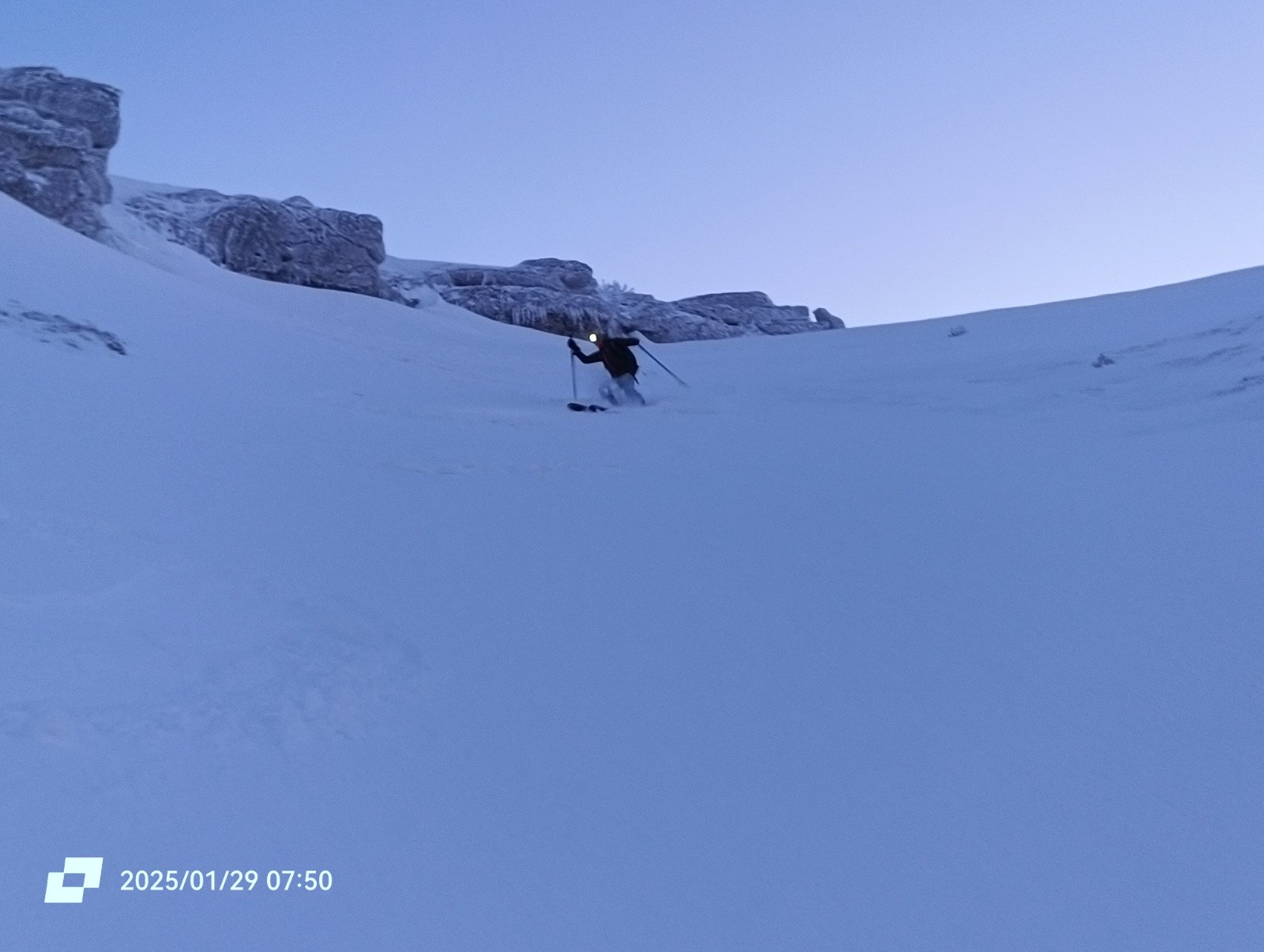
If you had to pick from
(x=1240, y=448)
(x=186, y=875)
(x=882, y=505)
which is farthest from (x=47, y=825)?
(x=1240, y=448)

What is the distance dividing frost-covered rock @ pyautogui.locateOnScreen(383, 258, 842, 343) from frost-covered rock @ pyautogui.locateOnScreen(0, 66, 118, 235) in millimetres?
9449

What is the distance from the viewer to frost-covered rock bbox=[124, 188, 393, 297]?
69.9ft

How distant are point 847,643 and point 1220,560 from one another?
1.89 m

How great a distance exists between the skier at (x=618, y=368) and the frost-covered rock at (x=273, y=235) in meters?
13.0

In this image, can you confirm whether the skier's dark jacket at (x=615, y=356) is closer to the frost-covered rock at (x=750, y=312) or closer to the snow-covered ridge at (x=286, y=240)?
the snow-covered ridge at (x=286, y=240)

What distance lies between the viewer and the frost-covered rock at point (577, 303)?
26.2 m

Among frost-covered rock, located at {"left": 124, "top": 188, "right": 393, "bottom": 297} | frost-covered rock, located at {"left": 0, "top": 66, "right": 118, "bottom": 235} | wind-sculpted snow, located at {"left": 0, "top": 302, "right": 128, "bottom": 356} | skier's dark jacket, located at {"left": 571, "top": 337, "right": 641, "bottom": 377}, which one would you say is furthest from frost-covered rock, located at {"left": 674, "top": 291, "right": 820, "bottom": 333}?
wind-sculpted snow, located at {"left": 0, "top": 302, "right": 128, "bottom": 356}

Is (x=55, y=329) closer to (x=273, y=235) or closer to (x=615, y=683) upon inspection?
(x=615, y=683)

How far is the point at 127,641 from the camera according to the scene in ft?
11.5

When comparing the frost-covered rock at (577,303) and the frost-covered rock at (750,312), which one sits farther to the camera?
the frost-covered rock at (750,312)

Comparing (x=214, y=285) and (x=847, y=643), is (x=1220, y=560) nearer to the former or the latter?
(x=847, y=643)

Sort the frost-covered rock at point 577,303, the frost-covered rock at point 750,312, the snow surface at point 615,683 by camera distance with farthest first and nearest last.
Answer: the frost-covered rock at point 750,312 → the frost-covered rock at point 577,303 → the snow surface at point 615,683

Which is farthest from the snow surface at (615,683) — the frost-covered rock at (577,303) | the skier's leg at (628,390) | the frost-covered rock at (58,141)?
the frost-covered rock at (577,303)

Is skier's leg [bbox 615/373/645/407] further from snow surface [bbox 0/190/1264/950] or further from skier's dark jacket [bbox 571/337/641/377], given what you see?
snow surface [bbox 0/190/1264/950]
